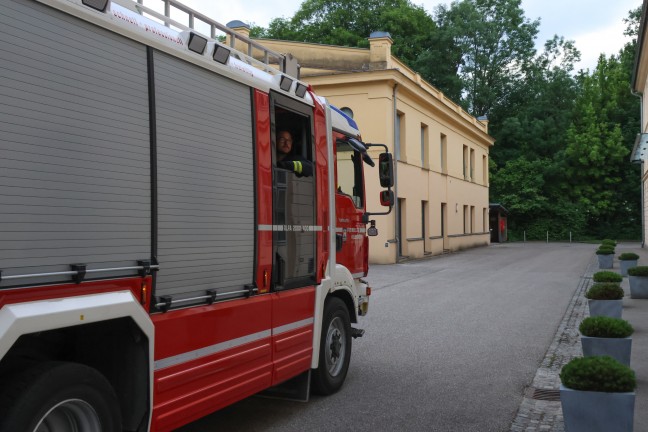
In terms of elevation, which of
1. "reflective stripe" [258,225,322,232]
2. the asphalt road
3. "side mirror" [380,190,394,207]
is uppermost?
"side mirror" [380,190,394,207]

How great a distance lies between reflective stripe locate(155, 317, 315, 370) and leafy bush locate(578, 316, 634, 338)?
9.93ft

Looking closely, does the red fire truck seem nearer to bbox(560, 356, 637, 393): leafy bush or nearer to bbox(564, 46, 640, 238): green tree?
bbox(560, 356, 637, 393): leafy bush

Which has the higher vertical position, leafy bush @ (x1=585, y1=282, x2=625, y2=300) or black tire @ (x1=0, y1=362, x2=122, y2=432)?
black tire @ (x1=0, y1=362, x2=122, y2=432)

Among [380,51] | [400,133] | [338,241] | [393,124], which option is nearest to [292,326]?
[338,241]

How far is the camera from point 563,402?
4758 millimetres

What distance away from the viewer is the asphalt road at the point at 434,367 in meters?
5.61

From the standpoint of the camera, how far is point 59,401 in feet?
10.6

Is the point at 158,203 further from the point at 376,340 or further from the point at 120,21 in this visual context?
the point at 376,340

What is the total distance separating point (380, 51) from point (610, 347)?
2149 cm

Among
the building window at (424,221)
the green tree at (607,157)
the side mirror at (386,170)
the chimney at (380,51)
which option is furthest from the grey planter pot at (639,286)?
the green tree at (607,157)

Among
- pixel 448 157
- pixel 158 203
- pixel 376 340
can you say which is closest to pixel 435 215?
pixel 448 157

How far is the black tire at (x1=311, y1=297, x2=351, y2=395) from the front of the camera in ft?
20.6

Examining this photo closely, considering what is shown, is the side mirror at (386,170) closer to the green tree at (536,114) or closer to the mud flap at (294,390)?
the mud flap at (294,390)

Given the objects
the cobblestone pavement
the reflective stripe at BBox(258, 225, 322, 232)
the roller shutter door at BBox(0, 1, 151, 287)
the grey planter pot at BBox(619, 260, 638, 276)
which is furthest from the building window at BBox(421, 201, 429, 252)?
the roller shutter door at BBox(0, 1, 151, 287)
